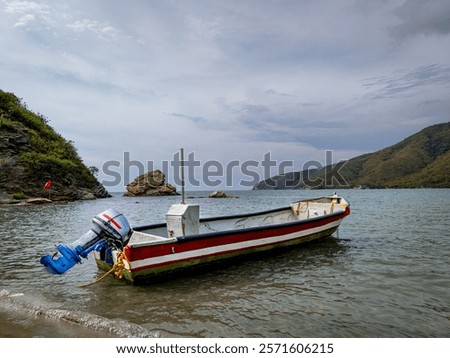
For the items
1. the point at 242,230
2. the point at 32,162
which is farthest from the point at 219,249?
the point at 32,162

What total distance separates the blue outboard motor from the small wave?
0.97 meters

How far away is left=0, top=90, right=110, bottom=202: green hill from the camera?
165 feet

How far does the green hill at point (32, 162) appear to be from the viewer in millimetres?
50219

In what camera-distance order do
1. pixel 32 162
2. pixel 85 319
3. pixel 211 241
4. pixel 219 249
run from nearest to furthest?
pixel 85 319, pixel 211 241, pixel 219 249, pixel 32 162

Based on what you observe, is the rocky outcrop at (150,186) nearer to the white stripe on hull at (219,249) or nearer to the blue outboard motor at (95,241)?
the white stripe on hull at (219,249)

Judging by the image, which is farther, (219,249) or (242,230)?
(242,230)

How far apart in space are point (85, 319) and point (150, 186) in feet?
332

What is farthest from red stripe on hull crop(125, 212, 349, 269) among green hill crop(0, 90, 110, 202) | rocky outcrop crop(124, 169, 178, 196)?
rocky outcrop crop(124, 169, 178, 196)

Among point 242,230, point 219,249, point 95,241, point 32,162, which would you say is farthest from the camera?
point 32,162

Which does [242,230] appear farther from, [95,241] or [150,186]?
[150,186]

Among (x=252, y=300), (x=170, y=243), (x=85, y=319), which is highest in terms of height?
(x=170, y=243)

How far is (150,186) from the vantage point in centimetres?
10519

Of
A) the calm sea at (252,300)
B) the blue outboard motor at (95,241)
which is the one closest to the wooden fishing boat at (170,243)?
the blue outboard motor at (95,241)

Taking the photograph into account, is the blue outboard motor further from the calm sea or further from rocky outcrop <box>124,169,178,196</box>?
rocky outcrop <box>124,169,178,196</box>
